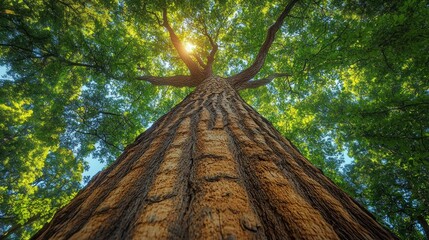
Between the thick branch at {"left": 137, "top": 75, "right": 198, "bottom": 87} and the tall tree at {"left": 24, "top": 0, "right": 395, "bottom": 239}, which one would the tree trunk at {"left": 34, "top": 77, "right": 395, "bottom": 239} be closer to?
the tall tree at {"left": 24, "top": 0, "right": 395, "bottom": 239}

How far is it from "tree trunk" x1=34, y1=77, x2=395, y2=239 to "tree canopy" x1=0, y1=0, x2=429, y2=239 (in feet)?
13.8

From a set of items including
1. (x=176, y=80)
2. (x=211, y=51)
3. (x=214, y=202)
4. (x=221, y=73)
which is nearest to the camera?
(x=214, y=202)

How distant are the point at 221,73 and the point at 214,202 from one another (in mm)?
11607

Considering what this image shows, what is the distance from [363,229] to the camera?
2.75 ft

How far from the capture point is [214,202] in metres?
0.79

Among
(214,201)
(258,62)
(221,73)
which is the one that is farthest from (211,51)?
(214,201)

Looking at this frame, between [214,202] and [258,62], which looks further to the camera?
[258,62]

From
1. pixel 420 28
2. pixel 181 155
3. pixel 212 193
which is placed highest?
pixel 420 28

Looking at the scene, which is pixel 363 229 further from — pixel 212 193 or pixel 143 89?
pixel 143 89

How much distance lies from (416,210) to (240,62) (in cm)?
941

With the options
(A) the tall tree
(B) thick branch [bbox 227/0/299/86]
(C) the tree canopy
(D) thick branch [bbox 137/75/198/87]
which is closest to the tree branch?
(C) the tree canopy

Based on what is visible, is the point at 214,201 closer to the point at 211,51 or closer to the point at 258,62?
the point at 258,62

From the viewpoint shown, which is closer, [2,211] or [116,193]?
[116,193]

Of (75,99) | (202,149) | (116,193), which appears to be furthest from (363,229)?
(75,99)
